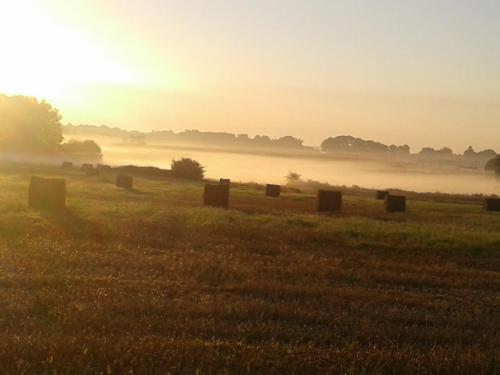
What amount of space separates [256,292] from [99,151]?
126226 mm

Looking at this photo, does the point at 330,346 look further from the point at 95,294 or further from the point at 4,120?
the point at 4,120

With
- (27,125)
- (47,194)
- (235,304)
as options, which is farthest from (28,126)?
(235,304)

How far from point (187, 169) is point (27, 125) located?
37.9 metres

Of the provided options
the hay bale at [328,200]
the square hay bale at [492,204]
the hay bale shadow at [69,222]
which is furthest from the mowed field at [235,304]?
the square hay bale at [492,204]

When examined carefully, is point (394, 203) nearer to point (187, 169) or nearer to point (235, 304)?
point (235, 304)

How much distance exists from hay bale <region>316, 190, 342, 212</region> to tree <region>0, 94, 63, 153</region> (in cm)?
7852

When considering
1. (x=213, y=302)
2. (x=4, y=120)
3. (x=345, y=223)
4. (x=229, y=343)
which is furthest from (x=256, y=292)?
(x=4, y=120)

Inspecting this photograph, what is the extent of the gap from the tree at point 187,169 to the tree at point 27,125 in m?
33.8

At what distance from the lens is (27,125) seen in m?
99.3

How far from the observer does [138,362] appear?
575 cm

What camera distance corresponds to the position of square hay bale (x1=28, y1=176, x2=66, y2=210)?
2225 centimetres

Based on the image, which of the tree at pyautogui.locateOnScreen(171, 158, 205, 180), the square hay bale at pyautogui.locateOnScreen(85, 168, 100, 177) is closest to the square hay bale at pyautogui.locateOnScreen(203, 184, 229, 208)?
the square hay bale at pyautogui.locateOnScreen(85, 168, 100, 177)

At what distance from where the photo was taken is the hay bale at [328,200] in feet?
97.8

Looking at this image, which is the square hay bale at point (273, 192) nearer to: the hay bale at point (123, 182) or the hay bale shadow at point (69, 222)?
the hay bale at point (123, 182)
